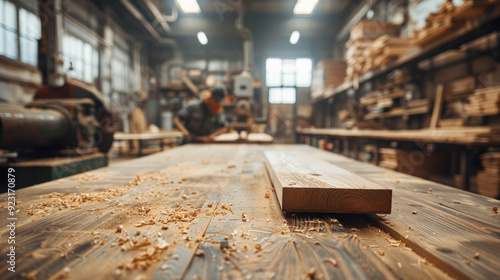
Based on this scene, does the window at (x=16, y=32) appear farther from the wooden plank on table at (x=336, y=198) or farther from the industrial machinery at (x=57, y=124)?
the wooden plank on table at (x=336, y=198)

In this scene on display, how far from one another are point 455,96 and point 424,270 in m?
4.14

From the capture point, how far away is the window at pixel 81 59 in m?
6.15

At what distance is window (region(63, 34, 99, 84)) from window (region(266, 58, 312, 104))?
6.54 metres

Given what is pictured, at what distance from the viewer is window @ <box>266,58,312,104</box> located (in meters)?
10.5

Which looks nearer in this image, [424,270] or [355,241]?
[424,270]

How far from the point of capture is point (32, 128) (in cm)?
188

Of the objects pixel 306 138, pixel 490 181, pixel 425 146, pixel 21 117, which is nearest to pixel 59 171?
pixel 21 117

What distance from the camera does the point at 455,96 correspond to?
3.53 m

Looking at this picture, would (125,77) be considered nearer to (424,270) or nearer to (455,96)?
(455,96)

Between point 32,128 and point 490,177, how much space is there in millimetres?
4318

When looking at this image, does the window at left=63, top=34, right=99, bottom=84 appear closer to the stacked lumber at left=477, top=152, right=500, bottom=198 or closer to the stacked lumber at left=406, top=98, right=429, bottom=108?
the stacked lumber at left=406, top=98, right=429, bottom=108

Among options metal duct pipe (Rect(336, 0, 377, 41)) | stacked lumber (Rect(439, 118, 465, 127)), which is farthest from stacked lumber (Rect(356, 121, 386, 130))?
metal duct pipe (Rect(336, 0, 377, 41))

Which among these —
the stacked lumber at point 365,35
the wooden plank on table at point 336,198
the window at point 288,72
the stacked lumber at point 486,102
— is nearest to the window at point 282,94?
the window at point 288,72

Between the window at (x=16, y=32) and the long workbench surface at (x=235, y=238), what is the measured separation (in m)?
5.49
